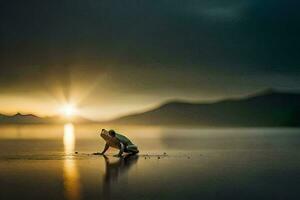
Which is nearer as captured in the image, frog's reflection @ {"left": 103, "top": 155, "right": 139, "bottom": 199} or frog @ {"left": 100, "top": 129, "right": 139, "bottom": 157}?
frog's reflection @ {"left": 103, "top": 155, "right": 139, "bottom": 199}

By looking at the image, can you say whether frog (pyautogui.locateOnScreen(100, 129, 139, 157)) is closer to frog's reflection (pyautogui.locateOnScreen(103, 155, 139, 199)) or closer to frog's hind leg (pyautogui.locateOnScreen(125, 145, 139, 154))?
frog's hind leg (pyautogui.locateOnScreen(125, 145, 139, 154))

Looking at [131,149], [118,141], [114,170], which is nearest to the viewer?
[114,170]

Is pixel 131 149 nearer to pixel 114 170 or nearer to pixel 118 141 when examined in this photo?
pixel 118 141

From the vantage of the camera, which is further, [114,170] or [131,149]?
[131,149]

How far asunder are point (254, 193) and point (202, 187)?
9.19 ft

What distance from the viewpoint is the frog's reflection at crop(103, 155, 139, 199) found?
2448cm

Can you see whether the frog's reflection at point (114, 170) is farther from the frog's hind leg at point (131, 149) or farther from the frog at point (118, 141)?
the frog at point (118, 141)

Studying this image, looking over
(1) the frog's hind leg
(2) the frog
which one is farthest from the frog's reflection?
(2) the frog

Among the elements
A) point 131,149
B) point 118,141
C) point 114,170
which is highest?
point 118,141

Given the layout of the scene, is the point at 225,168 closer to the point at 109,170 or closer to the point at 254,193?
the point at 109,170

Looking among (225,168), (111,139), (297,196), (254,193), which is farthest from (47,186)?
(111,139)

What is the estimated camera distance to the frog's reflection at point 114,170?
964 inches

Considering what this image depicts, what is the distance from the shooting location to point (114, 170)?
32.5 m

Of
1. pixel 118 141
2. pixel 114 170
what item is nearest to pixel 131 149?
pixel 118 141
